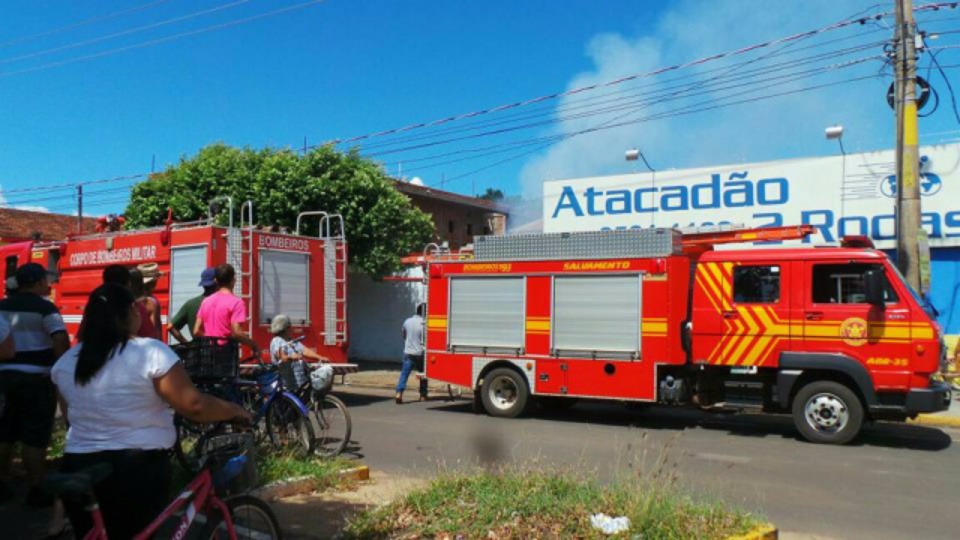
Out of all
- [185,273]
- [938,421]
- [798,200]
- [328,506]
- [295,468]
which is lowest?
[938,421]

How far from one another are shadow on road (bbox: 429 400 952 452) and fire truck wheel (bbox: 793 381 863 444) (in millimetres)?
341

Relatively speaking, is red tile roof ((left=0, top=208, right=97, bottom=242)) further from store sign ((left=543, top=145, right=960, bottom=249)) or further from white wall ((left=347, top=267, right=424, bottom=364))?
store sign ((left=543, top=145, right=960, bottom=249))

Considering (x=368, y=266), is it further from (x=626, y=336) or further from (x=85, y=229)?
(x=85, y=229)

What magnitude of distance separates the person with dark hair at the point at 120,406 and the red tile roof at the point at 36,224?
33672 mm

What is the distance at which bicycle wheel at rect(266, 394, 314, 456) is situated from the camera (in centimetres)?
734

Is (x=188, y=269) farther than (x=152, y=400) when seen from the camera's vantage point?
Yes

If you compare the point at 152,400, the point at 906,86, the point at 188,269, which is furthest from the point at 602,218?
the point at 152,400

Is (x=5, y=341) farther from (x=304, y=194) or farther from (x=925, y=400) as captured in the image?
(x=304, y=194)

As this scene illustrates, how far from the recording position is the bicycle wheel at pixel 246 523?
3729mm

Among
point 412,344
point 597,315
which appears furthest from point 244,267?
point 597,315

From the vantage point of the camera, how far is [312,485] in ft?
21.0

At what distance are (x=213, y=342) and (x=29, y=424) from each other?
1508 mm

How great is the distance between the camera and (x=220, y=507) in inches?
144

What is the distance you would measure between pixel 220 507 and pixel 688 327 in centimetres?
802
